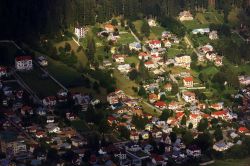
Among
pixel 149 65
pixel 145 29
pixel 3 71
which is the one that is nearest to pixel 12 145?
pixel 3 71

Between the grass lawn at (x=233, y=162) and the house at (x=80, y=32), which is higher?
the house at (x=80, y=32)

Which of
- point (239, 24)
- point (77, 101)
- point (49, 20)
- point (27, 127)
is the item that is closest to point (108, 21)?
point (49, 20)

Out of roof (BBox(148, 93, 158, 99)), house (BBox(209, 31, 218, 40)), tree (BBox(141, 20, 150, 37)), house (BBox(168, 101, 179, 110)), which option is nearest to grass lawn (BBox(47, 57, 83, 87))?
roof (BBox(148, 93, 158, 99))

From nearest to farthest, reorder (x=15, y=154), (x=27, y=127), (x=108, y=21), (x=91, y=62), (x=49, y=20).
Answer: (x=15, y=154), (x=27, y=127), (x=91, y=62), (x=49, y=20), (x=108, y=21)

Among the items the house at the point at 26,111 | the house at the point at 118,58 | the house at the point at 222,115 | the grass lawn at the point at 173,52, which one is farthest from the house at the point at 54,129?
the grass lawn at the point at 173,52

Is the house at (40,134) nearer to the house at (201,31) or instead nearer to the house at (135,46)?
the house at (135,46)

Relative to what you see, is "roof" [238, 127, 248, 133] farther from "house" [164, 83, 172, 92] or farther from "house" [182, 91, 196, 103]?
"house" [164, 83, 172, 92]

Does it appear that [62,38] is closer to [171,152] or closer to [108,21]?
[108,21]

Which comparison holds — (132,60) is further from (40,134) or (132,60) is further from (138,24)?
(40,134)
